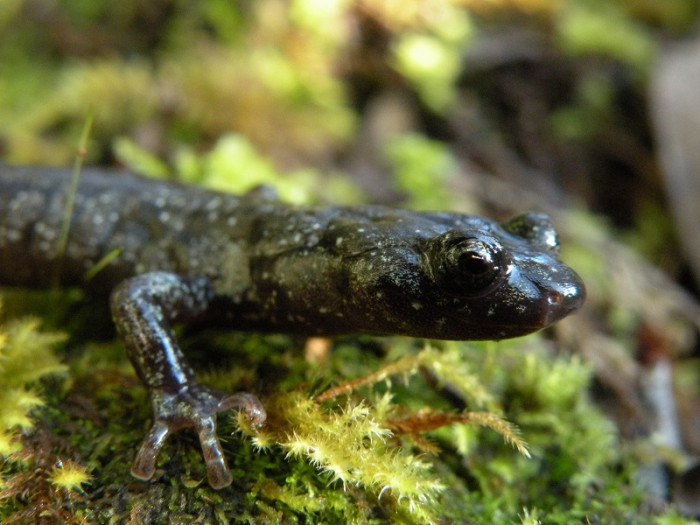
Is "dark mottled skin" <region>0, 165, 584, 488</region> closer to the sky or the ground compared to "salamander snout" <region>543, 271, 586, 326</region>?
closer to the ground

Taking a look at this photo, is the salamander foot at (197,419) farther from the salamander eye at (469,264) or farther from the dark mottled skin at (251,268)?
the salamander eye at (469,264)

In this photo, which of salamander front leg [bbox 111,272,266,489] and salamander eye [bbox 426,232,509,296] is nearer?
salamander eye [bbox 426,232,509,296]

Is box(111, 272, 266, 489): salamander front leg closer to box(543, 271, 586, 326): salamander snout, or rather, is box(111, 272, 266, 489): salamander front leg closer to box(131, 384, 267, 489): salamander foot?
box(131, 384, 267, 489): salamander foot

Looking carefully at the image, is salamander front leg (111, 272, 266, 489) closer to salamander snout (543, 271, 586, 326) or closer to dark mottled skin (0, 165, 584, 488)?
dark mottled skin (0, 165, 584, 488)

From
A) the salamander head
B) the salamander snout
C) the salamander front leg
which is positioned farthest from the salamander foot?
the salamander snout

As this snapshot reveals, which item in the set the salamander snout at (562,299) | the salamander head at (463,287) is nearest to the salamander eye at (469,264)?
the salamander head at (463,287)

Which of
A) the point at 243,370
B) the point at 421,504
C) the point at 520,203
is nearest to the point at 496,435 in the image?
the point at 421,504

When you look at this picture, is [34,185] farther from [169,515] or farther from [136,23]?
[136,23]
